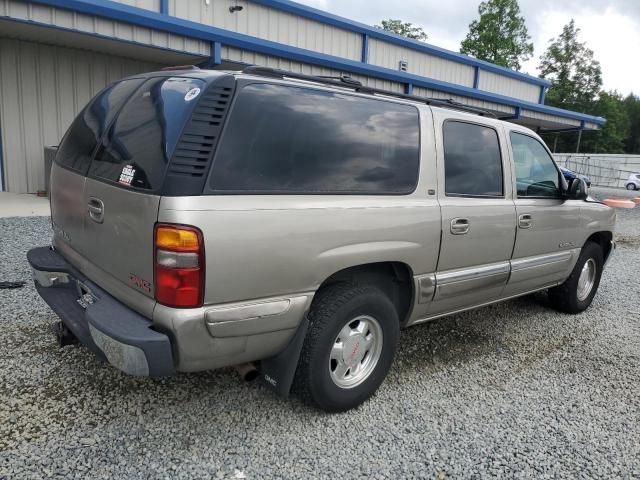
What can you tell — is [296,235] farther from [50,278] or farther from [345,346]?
[50,278]

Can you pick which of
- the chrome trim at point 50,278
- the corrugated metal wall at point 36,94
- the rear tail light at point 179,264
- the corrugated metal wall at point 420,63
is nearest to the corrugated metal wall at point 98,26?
the corrugated metal wall at point 36,94

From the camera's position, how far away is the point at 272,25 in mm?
13211

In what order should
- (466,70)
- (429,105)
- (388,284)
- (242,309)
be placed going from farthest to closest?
(466,70) < (429,105) < (388,284) < (242,309)

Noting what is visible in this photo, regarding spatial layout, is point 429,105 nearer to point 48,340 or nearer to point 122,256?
point 122,256

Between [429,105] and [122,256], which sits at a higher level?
[429,105]

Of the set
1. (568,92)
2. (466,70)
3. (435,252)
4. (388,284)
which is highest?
(568,92)

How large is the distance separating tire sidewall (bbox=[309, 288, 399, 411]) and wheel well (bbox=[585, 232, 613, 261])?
3.07m

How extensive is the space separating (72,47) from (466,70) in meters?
15.7

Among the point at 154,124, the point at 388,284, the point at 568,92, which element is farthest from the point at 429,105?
the point at 568,92

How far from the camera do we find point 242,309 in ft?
7.63

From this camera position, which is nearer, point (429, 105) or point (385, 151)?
point (385, 151)

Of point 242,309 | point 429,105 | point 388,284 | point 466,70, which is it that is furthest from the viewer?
point 466,70

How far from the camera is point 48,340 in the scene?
358cm

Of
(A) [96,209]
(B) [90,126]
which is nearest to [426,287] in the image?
(A) [96,209]
